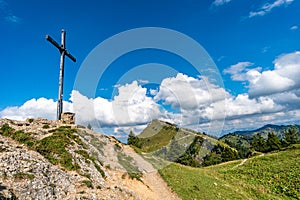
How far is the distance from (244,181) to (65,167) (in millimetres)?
32042

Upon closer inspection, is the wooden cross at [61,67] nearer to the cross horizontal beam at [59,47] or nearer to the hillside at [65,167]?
the cross horizontal beam at [59,47]

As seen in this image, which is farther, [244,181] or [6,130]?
[244,181]

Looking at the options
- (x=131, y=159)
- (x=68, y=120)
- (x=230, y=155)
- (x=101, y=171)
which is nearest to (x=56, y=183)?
(x=101, y=171)

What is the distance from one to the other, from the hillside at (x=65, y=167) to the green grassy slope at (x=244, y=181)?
2.65 metres

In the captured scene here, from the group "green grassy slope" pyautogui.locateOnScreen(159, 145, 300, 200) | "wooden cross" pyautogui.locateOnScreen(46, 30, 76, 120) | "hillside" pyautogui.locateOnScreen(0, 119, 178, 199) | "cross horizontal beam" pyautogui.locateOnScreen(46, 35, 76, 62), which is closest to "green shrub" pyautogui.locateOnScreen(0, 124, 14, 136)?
"hillside" pyautogui.locateOnScreen(0, 119, 178, 199)

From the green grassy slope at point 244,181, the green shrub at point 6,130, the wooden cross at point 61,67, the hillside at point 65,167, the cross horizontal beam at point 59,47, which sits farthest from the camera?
the green grassy slope at point 244,181

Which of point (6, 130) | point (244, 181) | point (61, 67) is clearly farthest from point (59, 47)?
point (244, 181)

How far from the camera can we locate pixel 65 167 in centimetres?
1772

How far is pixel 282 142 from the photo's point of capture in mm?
108938

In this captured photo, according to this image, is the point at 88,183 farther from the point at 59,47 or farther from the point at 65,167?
the point at 59,47

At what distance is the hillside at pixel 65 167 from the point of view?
13.5m

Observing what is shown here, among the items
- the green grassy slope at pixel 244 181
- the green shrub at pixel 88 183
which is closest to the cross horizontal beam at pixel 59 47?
the green shrub at pixel 88 183

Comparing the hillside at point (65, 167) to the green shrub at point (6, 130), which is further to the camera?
the green shrub at point (6, 130)

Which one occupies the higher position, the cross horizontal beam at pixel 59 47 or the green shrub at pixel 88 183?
the cross horizontal beam at pixel 59 47
